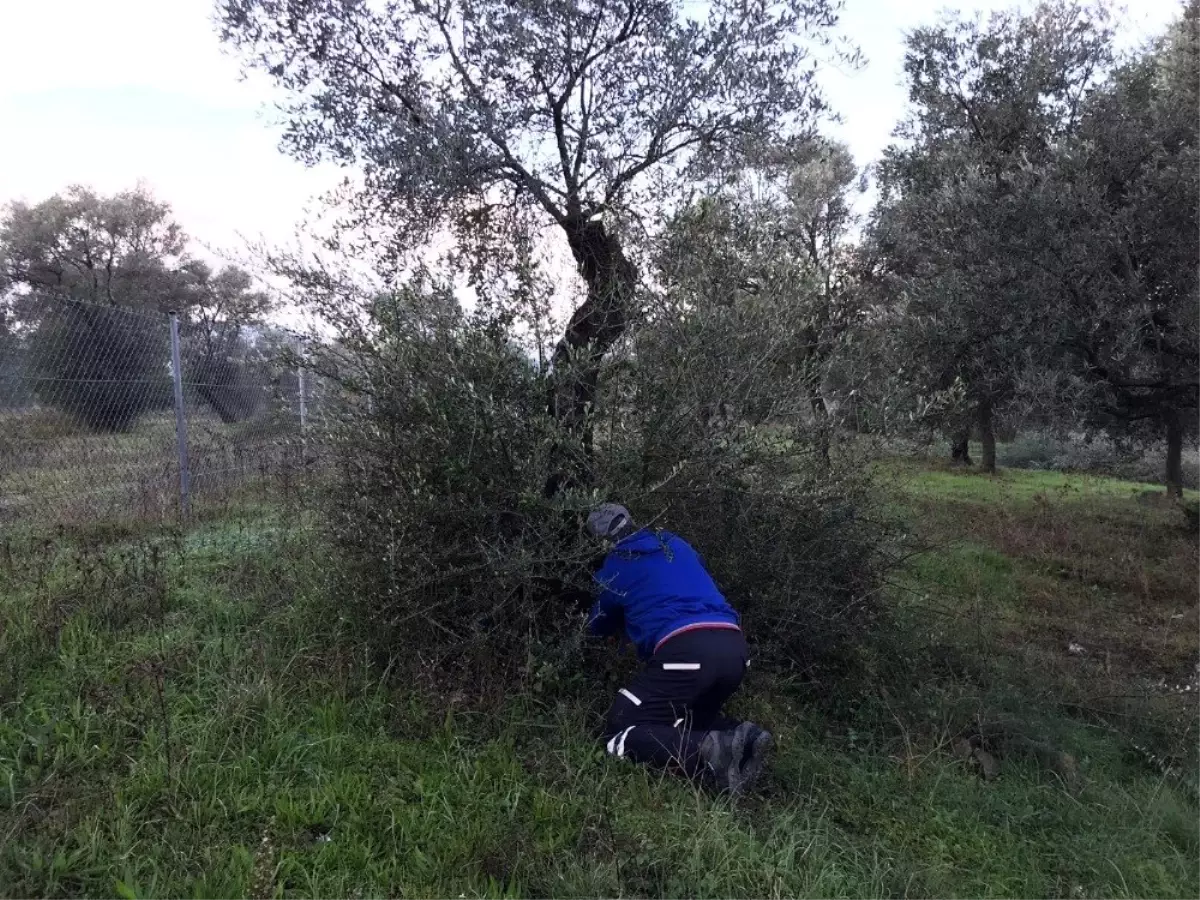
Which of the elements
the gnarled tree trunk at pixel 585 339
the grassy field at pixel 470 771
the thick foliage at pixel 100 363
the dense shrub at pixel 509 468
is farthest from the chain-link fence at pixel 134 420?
the gnarled tree trunk at pixel 585 339

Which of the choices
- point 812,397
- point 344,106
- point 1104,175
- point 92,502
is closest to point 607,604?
point 812,397

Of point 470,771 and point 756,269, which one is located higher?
point 756,269

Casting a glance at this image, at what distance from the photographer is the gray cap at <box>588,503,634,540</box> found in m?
3.90

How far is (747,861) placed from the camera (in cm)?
294

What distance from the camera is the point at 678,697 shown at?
3682 mm

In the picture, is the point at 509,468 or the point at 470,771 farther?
the point at 509,468

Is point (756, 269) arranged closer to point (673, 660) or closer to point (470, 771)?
point (673, 660)

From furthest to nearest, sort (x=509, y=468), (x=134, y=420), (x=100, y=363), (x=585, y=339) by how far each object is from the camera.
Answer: (x=134, y=420) < (x=100, y=363) < (x=585, y=339) < (x=509, y=468)

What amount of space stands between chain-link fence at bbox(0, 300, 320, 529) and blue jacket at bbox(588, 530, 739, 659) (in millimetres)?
2383

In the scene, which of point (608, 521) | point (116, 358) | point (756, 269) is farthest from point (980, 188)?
point (116, 358)

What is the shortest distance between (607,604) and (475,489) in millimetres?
882

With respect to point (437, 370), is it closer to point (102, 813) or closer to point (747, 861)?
point (102, 813)

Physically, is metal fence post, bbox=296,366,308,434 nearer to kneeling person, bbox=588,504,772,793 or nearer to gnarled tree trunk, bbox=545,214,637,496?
gnarled tree trunk, bbox=545,214,637,496

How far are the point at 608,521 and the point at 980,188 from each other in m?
6.95
